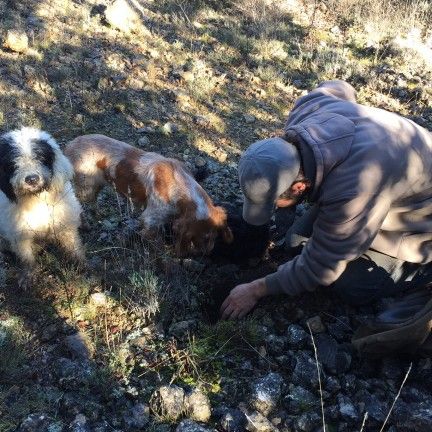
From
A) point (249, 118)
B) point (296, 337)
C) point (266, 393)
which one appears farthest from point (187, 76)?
point (266, 393)

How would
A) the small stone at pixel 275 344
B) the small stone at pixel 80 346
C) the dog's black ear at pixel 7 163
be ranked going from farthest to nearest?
1. the dog's black ear at pixel 7 163
2. the small stone at pixel 275 344
3. the small stone at pixel 80 346

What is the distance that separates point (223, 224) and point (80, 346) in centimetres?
170

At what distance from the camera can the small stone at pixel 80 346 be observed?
10.8ft

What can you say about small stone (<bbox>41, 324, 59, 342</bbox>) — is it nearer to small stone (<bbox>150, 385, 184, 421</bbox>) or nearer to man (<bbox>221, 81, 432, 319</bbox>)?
small stone (<bbox>150, 385, 184, 421</bbox>)

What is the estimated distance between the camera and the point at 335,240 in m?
3.13

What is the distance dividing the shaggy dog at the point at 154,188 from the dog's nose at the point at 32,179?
3.77 ft

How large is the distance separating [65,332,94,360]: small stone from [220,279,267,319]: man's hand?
976 millimetres

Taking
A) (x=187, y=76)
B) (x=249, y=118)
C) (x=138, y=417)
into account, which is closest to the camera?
(x=138, y=417)

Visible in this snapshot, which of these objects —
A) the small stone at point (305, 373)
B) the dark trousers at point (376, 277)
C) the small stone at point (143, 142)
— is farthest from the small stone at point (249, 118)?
the small stone at point (305, 373)

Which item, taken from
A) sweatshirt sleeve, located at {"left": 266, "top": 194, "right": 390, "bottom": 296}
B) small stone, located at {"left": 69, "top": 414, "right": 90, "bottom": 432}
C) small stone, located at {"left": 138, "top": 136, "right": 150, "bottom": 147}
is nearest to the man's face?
sweatshirt sleeve, located at {"left": 266, "top": 194, "right": 390, "bottom": 296}

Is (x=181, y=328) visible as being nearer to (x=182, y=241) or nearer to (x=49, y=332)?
(x=49, y=332)

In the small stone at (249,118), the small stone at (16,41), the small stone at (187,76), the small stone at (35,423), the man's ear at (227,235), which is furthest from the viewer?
the small stone at (187,76)

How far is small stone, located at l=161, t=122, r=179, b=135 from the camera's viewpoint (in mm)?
6343

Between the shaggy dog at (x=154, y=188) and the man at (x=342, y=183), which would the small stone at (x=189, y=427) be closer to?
the man at (x=342, y=183)
